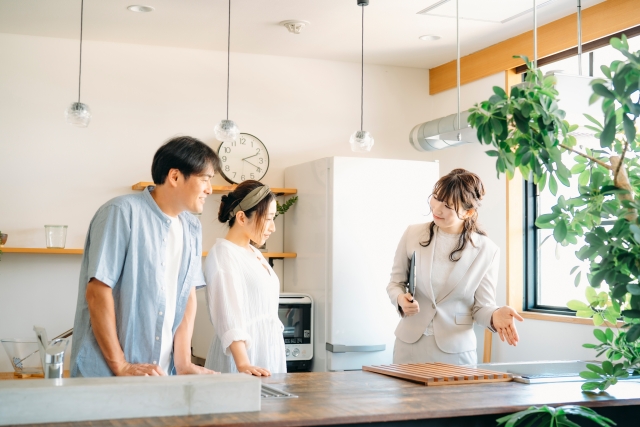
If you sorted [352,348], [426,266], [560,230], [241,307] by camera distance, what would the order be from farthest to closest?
[352,348] < [426,266] < [241,307] < [560,230]

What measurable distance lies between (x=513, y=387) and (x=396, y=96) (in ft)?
11.4

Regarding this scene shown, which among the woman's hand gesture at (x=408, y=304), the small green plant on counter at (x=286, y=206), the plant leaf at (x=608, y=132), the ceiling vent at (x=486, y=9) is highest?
the ceiling vent at (x=486, y=9)

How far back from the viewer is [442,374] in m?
2.24

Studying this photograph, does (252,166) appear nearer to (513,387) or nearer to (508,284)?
(508,284)

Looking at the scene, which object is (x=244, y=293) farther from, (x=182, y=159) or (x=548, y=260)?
(x=548, y=260)

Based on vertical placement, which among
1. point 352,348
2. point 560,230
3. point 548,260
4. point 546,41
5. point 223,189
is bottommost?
point 352,348

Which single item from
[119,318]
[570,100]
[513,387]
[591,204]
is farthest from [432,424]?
[570,100]

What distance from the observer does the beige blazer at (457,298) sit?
3035 mm

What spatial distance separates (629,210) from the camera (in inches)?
56.2

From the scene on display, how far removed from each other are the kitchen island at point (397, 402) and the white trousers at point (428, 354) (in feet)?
2.45

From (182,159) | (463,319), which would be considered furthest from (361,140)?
(182,159)

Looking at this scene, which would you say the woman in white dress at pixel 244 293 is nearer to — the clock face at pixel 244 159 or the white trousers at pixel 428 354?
the white trousers at pixel 428 354

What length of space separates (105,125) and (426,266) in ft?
8.21

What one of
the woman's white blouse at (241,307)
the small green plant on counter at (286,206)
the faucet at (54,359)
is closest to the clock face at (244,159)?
the small green plant on counter at (286,206)
